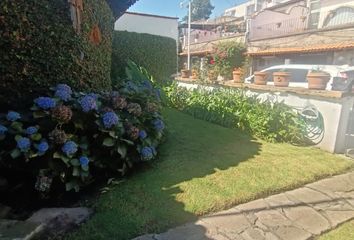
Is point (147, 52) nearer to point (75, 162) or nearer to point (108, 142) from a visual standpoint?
point (108, 142)

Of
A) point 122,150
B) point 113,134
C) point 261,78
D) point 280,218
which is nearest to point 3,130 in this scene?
point 113,134

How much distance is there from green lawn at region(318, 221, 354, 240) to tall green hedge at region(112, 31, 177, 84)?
8.99 m

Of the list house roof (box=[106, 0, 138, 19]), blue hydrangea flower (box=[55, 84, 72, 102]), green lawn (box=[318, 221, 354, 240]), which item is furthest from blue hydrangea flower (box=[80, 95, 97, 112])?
house roof (box=[106, 0, 138, 19])

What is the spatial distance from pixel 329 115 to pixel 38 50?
16.8ft

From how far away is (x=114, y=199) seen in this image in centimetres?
310

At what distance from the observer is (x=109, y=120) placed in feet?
11.1

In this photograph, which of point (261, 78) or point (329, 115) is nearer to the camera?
point (329, 115)

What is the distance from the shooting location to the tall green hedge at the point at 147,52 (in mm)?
11305

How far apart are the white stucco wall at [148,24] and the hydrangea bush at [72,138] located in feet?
36.6

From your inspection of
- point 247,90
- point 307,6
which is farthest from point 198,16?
point 247,90

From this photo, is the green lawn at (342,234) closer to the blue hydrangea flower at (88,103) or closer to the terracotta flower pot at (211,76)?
the blue hydrangea flower at (88,103)


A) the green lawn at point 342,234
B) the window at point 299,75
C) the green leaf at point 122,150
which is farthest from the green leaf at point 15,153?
the window at point 299,75

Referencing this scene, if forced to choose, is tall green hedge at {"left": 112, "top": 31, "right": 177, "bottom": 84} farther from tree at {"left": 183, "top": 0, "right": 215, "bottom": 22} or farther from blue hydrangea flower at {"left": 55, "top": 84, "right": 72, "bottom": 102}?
tree at {"left": 183, "top": 0, "right": 215, "bottom": 22}

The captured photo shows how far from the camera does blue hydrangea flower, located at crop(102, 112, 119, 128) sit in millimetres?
3365
